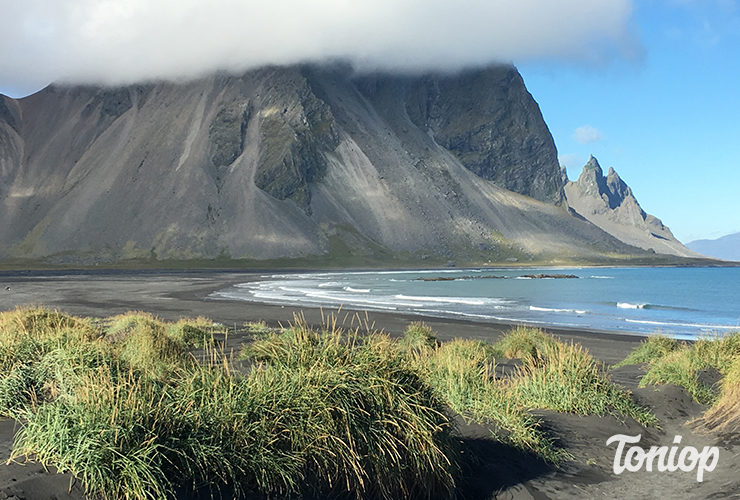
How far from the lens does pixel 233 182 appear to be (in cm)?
16038

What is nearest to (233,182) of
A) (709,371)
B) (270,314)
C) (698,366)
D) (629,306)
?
(629,306)

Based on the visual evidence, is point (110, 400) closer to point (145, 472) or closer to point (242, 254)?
point (145, 472)

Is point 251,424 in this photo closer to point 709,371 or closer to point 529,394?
point 529,394

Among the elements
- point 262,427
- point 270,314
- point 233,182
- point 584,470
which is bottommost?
point 270,314

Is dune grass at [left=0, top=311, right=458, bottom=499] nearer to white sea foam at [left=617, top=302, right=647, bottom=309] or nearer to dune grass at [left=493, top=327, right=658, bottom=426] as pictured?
dune grass at [left=493, top=327, right=658, bottom=426]

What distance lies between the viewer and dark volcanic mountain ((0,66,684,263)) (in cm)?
14650

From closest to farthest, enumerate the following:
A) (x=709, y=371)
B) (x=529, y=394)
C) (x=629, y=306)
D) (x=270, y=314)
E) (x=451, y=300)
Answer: (x=529, y=394)
(x=709, y=371)
(x=270, y=314)
(x=629, y=306)
(x=451, y=300)

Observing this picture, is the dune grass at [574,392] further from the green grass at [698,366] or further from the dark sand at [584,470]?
the green grass at [698,366]

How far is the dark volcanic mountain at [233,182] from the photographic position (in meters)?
146

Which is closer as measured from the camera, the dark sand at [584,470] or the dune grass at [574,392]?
the dark sand at [584,470]

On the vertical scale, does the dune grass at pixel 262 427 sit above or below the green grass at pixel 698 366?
above

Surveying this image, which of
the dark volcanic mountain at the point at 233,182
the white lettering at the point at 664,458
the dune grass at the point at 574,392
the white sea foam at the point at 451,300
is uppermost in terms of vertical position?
the dark volcanic mountain at the point at 233,182

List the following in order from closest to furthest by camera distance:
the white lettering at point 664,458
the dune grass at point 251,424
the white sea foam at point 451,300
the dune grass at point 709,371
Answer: the dune grass at point 251,424 < the white lettering at point 664,458 < the dune grass at point 709,371 < the white sea foam at point 451,300

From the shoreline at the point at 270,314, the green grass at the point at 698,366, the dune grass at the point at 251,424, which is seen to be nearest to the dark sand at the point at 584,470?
the dune grass at the point at 251,424
